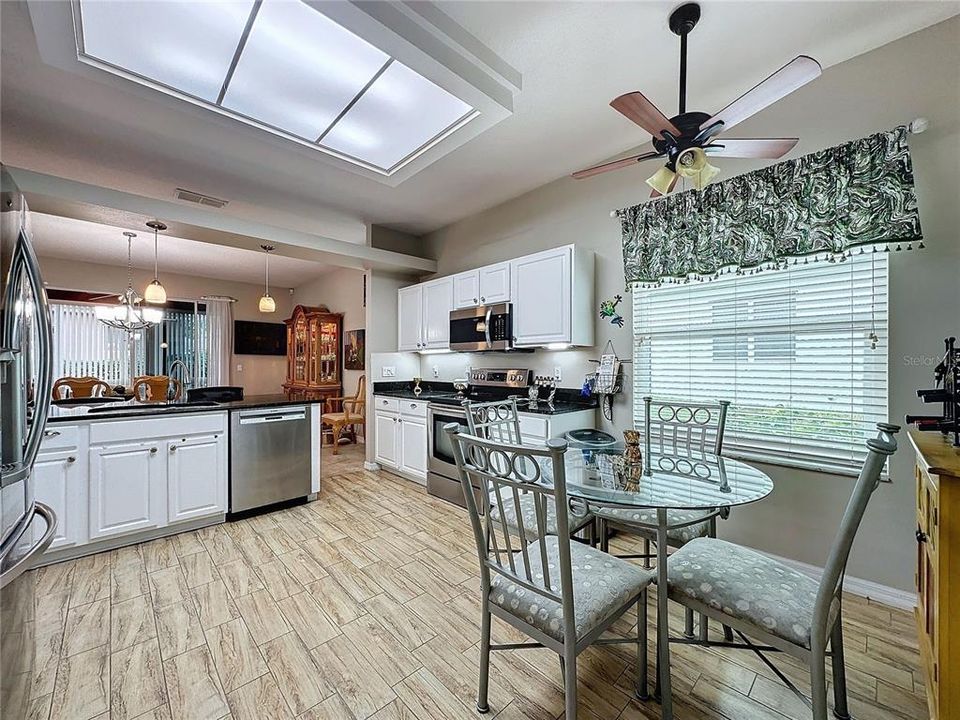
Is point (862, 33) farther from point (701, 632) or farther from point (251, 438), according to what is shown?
point (251, 438)

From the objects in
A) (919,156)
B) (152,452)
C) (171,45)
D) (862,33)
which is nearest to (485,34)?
(171,45)

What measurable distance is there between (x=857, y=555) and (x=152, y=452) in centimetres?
450

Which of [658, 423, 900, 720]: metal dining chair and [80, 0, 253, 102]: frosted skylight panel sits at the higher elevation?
[80, 0, 253, 102]: frosted skylight panel

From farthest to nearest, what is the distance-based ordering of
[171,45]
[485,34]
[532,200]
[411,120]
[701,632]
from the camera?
1. [532,200]
2. [411,120]
3. [485,34]
4. [171,45]
5. [701,632]

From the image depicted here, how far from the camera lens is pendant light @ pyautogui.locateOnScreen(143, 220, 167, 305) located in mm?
3254

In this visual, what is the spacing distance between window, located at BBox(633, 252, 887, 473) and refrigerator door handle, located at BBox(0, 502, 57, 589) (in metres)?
3.14

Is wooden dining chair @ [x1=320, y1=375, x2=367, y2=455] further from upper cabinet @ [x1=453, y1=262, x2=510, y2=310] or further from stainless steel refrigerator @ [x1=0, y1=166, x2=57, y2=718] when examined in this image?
stainless steel refrigerator @ [x1=0, y1=166, x2=57, y2=718]

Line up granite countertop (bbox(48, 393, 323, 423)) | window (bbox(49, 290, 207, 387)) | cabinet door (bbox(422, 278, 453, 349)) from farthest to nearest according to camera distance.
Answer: window (bbox(49, 290, 207, 387))
cabinet door (bbox(422, 278, 453, 349))
granite countertop (bbox(48, 393, 323, 423))

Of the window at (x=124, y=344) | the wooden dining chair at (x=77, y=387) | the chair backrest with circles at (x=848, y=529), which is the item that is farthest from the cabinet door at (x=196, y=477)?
the window at (x=124, y=344)

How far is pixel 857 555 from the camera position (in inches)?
86.9

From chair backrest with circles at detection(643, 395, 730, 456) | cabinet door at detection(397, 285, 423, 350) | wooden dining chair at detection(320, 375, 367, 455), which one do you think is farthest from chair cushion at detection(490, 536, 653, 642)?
wooden dining chair at detection(320, 375, 367, 455)

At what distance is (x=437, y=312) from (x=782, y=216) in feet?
10.2

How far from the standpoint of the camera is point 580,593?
135 centimetres

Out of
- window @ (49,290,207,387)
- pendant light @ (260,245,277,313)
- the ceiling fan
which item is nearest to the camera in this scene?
the ceiling fan
